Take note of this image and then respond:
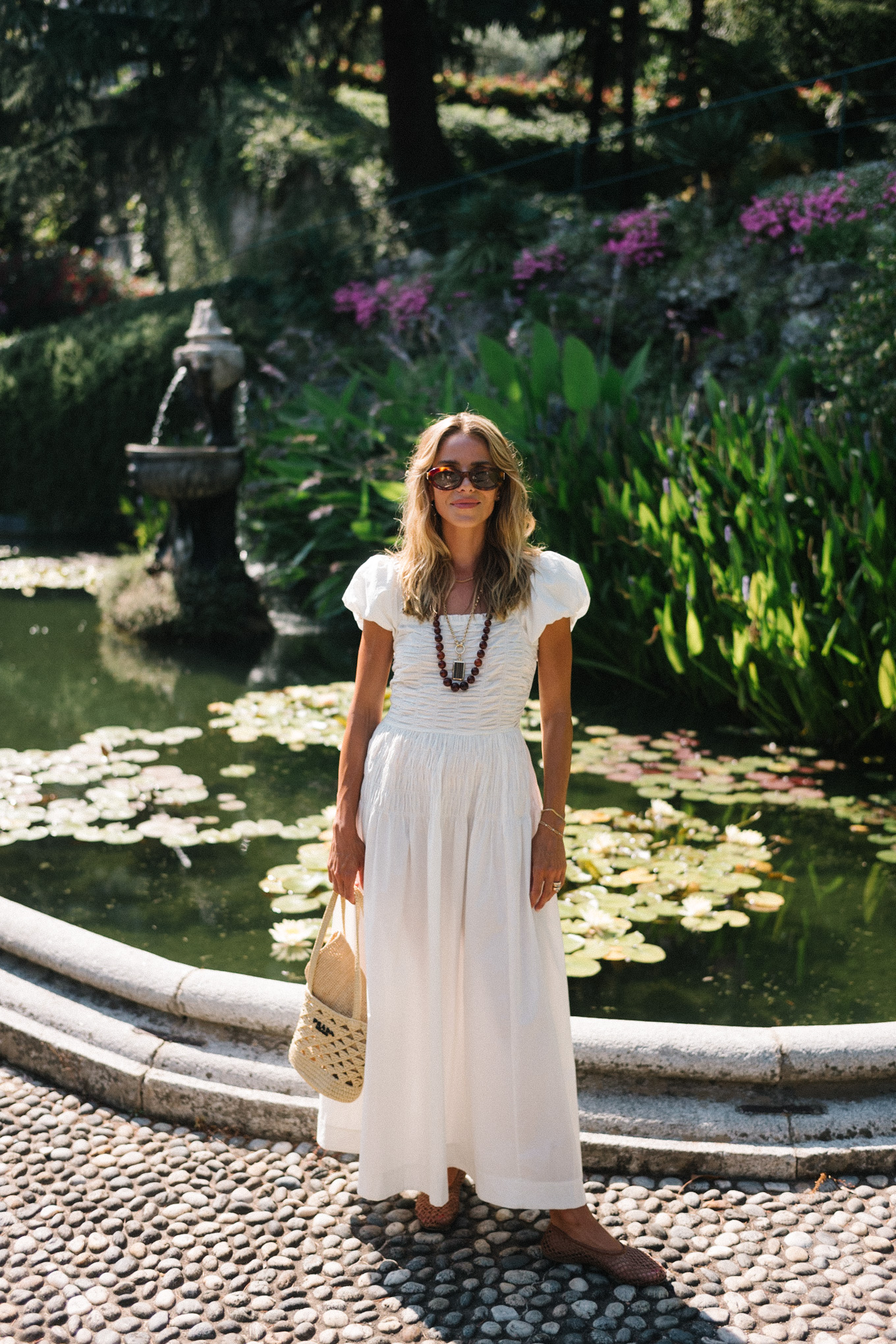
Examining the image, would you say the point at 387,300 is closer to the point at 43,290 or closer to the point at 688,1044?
the point at 43,290

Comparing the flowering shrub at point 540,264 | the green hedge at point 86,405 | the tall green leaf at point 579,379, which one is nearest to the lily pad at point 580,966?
the tall green leaf at point 579,379

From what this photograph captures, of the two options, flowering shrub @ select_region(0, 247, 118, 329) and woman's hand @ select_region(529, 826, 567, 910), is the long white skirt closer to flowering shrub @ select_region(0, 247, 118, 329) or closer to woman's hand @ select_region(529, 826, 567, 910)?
woman's hand @ select_region(529, 826, 567, 910)

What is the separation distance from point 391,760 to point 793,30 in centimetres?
1203

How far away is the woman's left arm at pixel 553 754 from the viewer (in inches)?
81.5

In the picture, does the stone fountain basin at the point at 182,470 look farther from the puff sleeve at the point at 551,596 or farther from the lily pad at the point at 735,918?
the puff sleeve at the point at 551,596

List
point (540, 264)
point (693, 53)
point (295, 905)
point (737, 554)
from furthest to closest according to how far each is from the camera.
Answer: point (693, 53)
point (540, 264)
point (737, 554)
point (295, 905)

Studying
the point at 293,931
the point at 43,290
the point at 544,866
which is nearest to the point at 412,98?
the point at 43,290

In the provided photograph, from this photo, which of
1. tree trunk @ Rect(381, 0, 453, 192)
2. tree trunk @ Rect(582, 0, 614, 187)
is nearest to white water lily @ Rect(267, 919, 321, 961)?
tree trunk @ Rect(381, 0, 453, 192)

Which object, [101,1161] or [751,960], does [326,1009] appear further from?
[751,960]

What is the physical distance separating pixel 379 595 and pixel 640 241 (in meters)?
9.22

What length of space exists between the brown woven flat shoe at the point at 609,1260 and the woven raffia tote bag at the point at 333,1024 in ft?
1.50

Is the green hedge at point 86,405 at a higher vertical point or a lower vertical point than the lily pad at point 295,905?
higher

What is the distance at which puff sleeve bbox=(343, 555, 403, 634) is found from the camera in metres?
2.14

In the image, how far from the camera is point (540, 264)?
10.7 m
